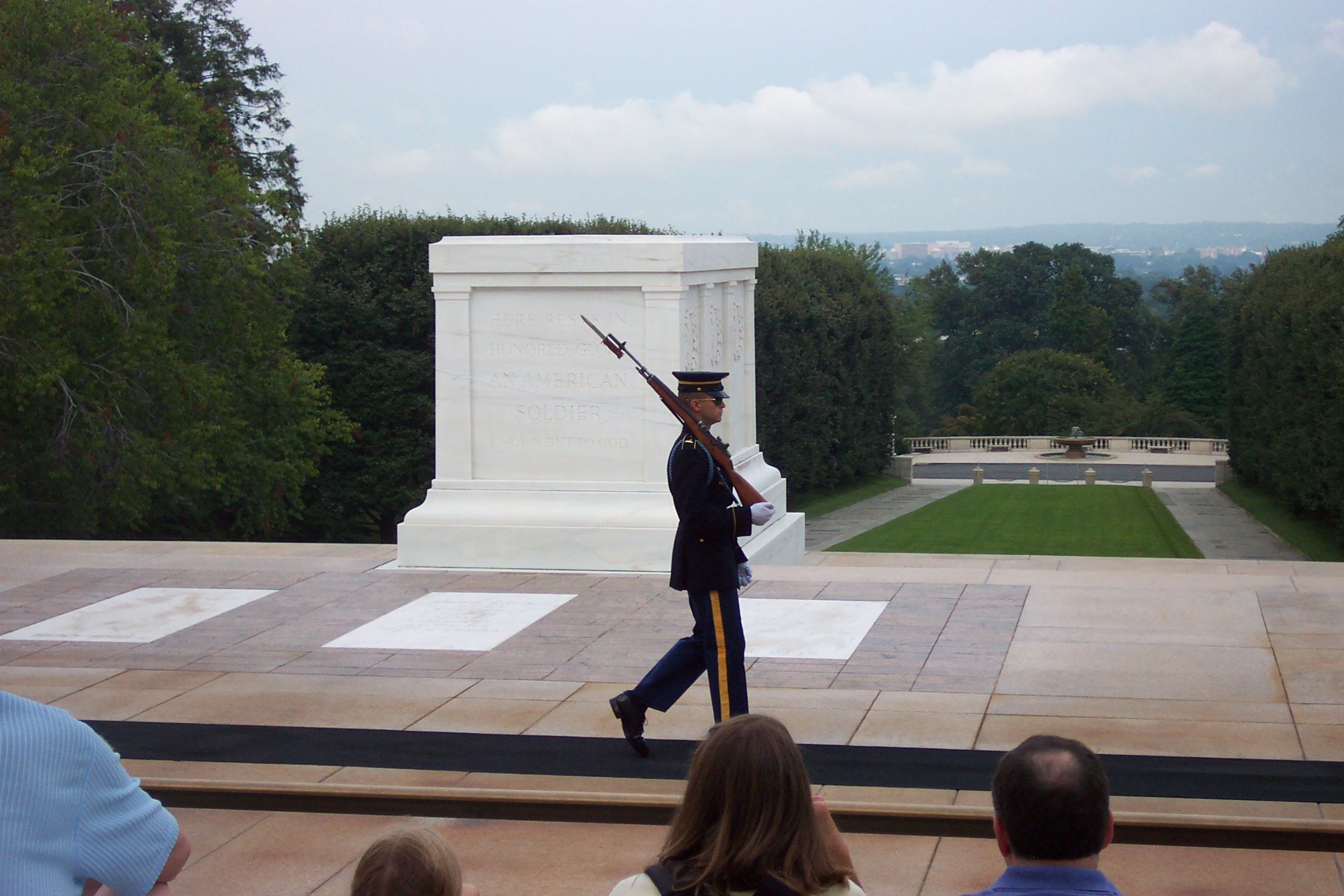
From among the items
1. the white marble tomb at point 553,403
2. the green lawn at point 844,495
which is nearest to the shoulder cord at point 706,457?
the white marble tomb at point 553,403

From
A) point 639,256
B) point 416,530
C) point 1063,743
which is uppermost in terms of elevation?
point 639,256

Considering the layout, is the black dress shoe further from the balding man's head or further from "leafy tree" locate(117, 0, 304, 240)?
"leafy tree" locate(117, 0, 304, 240)

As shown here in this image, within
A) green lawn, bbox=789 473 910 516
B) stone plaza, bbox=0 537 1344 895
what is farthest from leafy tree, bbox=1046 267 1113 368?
→ stone plaza, bbox=0 537 1344 895

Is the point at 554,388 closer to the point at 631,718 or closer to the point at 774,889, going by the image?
the point at 631,718

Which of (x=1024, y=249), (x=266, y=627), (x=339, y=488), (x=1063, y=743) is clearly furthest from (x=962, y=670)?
(x=1024, y=249)

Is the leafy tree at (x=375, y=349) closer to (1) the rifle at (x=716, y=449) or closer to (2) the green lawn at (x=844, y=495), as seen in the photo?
(2) the green lawn at (x=844, y=495)

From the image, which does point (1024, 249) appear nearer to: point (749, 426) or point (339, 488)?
point (339, 488)

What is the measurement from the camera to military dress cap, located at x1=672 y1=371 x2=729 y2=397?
5598 millimetres

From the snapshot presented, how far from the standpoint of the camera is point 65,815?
2.05 meters

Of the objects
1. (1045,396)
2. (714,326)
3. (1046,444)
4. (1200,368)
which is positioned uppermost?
(714,326)

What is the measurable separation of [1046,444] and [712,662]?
56.2 metres

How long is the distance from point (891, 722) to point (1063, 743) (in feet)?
11.7

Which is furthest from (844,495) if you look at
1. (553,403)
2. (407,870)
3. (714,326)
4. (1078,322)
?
(1078,322)

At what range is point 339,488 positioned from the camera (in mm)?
26484
